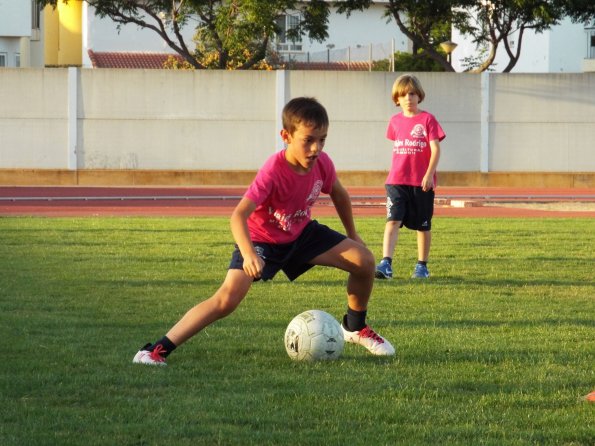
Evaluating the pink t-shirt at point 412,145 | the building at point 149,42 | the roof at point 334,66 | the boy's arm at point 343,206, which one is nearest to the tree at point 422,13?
the building at point 149,42

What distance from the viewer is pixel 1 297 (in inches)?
371

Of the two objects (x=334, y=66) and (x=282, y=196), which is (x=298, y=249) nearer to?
(x=282, y=196)

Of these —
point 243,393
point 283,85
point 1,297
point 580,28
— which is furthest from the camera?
point 580,28

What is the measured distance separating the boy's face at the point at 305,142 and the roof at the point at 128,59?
4919 cm

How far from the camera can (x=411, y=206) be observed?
1129 centimetres

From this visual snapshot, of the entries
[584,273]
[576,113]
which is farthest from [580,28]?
[584,273]

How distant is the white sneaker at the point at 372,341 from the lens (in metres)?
6.84

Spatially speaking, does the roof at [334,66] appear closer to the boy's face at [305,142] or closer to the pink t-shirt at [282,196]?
the pink t-shirt at [282,196]

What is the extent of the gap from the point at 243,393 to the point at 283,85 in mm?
25696

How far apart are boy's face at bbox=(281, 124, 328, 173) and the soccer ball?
871 mm

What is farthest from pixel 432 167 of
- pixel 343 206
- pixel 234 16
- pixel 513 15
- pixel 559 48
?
pixel 559 48

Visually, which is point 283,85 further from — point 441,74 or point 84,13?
point 84,13

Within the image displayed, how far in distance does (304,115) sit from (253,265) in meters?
0.85

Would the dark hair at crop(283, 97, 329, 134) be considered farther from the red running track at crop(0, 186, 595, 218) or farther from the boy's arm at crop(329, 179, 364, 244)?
the red running track at crop(0, 186, 595, 218)
